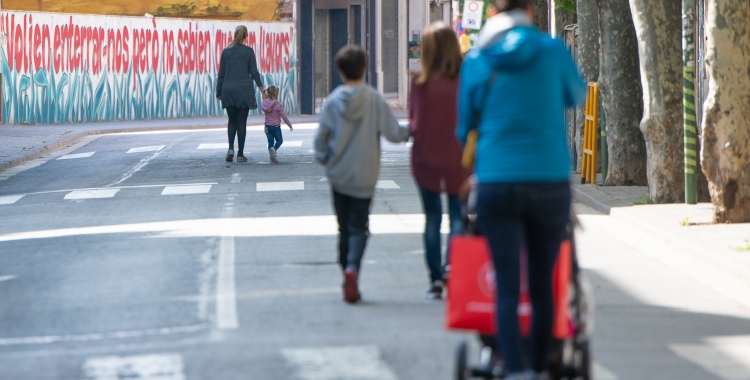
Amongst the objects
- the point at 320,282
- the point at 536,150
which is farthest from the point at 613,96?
the point at 536,150

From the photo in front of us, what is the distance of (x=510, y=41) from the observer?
5.04 m

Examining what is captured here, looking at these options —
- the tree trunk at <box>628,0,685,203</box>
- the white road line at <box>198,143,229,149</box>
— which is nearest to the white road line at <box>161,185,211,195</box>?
the tree trunk at <box>628,0,685,203</box>

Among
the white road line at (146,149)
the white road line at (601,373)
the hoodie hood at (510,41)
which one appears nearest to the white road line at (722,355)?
the white road line at (601,373)

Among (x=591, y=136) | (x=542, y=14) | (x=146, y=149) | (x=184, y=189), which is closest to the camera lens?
(x=184, y=189)

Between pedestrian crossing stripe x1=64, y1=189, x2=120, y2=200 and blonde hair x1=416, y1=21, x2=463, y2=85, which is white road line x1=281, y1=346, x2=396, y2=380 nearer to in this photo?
blonde hair x1=416, y1=21, x2=463, y2=85

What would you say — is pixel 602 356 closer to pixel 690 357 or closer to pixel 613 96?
pixel 690 357

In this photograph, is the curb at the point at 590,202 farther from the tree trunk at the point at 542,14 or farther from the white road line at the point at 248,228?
the tree trunk at the point at 542,14

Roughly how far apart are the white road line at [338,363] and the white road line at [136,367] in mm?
568

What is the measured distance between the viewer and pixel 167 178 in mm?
18094

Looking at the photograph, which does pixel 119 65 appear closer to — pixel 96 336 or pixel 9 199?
pixel 9 199

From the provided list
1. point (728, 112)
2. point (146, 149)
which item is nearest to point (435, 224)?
point (728, 112)

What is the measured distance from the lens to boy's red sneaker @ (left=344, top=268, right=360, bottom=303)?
26.8 feet

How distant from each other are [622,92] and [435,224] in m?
7.98

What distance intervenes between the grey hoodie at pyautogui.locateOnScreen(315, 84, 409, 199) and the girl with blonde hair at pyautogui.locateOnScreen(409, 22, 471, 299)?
28cm
